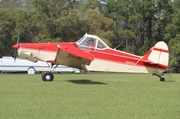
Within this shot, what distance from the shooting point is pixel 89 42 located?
657 inches

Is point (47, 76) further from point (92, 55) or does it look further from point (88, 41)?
point (88, 41)

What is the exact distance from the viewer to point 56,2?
49344 millimetres

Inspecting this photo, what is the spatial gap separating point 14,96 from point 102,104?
2.71 m

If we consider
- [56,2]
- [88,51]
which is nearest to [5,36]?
[56,2]

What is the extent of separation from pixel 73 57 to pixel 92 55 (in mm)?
960

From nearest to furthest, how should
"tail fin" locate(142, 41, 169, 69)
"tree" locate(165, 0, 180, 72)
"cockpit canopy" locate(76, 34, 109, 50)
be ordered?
"cockpit canopy" locate(76, 34, 109, 50) → "tail fin" locate(142, 41, 169, 69) → "tree" locate(165, 0, 180, 72)

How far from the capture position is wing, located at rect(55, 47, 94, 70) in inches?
614

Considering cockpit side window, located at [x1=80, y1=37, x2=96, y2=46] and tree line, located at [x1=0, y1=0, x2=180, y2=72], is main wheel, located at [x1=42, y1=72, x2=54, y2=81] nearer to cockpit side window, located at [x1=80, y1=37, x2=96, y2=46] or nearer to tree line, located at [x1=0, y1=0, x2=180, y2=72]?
cockpit side window, located at [x1=80, y1=37, x2=96, y2=46]

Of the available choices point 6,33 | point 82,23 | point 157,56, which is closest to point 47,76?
point 157,56

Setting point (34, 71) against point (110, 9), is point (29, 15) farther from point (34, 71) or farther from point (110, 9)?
point (110, 9)

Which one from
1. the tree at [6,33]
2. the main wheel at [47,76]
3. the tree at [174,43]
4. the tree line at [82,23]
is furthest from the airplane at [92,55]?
the tree at [6,33]

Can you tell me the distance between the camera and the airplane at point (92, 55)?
54.6ft

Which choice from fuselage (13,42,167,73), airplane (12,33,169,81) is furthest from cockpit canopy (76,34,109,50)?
fuselage (13,42,167,73)

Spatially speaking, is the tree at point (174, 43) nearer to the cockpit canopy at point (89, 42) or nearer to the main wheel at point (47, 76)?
the cockpit canopy at point (89, 42)
